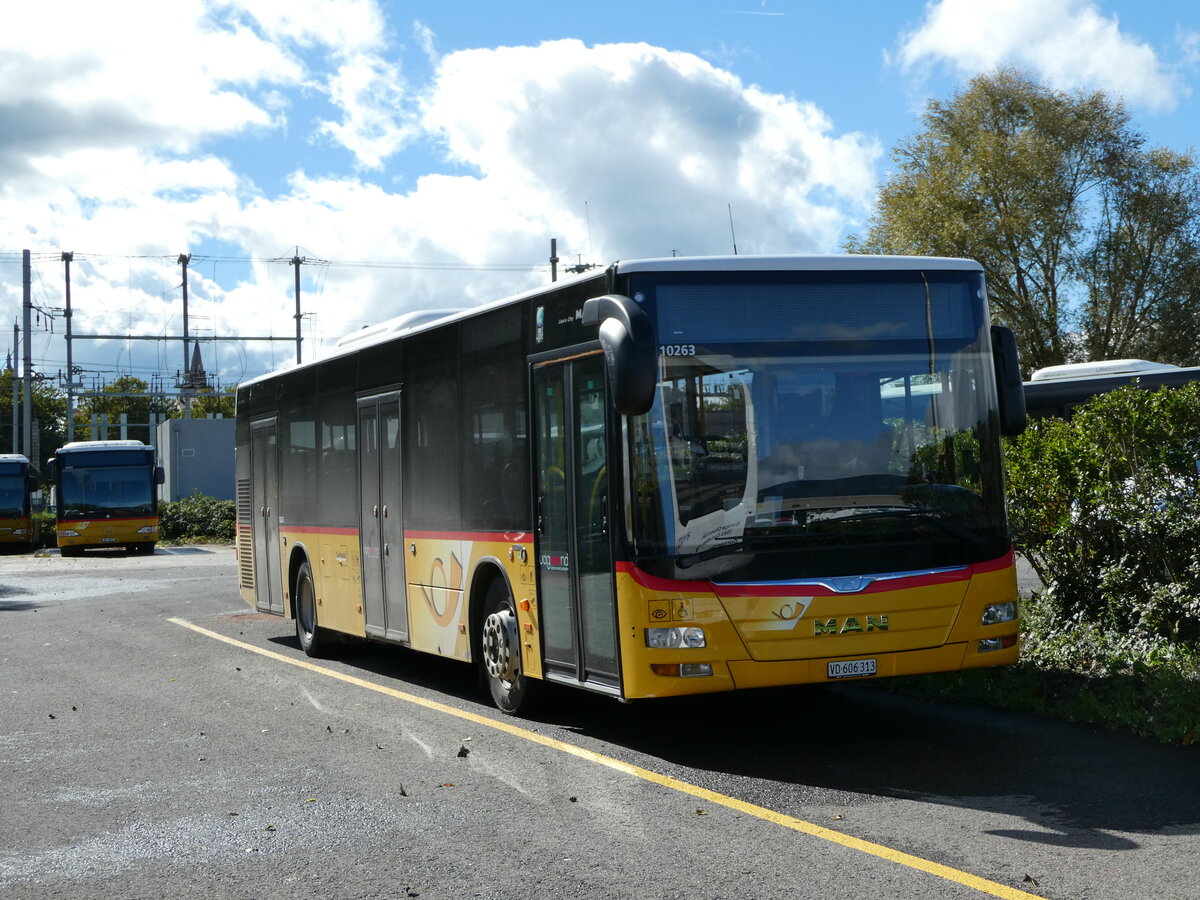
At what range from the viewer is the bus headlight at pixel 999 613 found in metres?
8.56

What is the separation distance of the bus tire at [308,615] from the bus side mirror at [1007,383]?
26.1ft

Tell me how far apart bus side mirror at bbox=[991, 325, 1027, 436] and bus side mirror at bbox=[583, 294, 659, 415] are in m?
2.26

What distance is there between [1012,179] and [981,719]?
108 ft

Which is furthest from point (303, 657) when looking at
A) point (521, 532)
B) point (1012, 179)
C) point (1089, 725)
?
point (1012, 179)

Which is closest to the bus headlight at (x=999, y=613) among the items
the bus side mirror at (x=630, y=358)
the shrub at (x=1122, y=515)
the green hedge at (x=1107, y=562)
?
the green hedge at (x=1107, y=562)

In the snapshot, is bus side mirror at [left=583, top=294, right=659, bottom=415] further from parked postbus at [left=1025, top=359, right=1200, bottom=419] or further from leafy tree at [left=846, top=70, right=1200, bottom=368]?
leafy tree at [left=846, top=70, right=1200, bottom=368]

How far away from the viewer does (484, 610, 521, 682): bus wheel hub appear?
9.98 meters

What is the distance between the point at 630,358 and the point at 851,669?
7.11 ft

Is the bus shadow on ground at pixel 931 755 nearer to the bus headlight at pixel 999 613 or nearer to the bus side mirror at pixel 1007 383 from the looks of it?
the bus headlight at pixel 999 613

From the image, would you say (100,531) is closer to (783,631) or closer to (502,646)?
(502,646)

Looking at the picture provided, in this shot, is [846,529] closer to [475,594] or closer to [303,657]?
[475,594]

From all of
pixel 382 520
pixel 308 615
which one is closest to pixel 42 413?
pixel 308 615

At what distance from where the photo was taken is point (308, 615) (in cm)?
1497

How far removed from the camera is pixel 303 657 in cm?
1470
